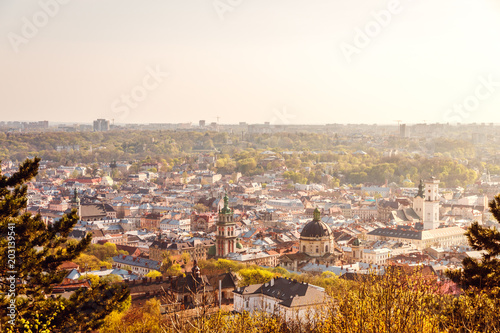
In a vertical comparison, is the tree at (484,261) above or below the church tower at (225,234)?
above

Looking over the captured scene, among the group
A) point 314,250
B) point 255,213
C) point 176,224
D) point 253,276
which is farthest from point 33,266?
point 255,213

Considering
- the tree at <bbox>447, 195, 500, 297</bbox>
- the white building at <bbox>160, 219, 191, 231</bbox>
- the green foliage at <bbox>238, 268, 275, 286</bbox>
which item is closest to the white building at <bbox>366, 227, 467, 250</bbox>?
the white building at <bbox>160, 219, 191, 231</bbox>

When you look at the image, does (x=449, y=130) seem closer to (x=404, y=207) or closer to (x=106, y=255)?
(x=404, y=207)

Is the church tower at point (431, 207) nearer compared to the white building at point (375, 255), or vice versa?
the white building at point (375, 255)

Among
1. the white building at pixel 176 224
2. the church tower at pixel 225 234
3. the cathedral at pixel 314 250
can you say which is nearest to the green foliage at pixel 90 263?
the church tower at pixel 225 234

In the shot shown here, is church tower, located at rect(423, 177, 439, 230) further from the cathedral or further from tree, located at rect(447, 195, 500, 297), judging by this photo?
tree, located at rect(447, 195, 500, 297)

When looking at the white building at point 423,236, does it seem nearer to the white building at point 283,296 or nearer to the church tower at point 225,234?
the church tower at point 225,234

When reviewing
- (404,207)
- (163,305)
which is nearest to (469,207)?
(404,207)
